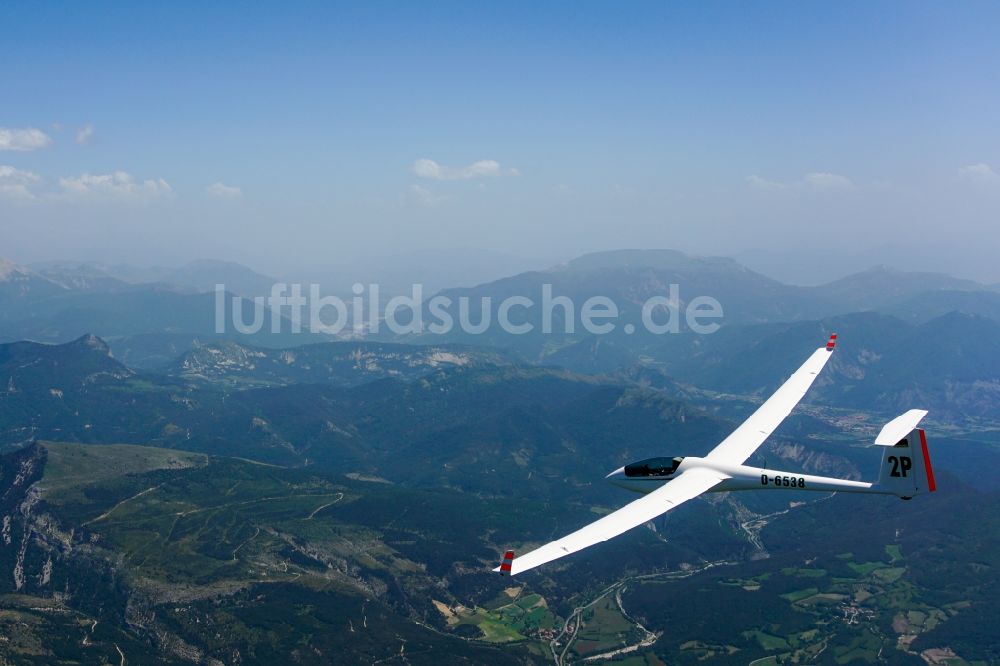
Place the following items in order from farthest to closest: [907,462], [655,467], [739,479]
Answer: [655,467]
[739,479]
[907,462]

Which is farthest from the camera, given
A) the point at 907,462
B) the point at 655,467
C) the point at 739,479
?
the point at 655,467

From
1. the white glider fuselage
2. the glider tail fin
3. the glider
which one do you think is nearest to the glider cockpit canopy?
the glider

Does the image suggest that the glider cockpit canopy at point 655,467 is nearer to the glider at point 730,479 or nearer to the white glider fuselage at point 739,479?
the glider at point 730,479

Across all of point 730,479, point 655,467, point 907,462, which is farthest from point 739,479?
point 907,462

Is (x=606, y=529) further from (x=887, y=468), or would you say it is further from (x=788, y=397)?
(x=788, y=397)

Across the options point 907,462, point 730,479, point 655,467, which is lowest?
point 730,479

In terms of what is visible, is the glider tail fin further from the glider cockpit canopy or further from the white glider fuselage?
the glider cockpit canopy

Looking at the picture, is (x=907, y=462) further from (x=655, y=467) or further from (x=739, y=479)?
(x=655, y=467)

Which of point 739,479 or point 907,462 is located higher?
point 907,462
